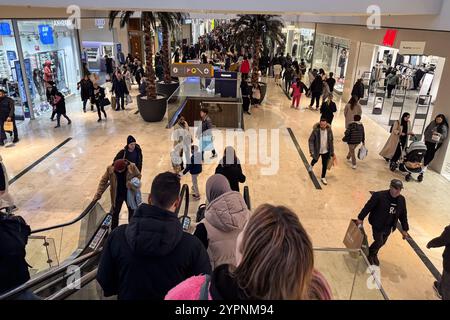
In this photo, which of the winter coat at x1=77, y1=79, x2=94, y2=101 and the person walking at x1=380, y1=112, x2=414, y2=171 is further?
the winter coat at x1=77, y1=79, x2=94, y2=101

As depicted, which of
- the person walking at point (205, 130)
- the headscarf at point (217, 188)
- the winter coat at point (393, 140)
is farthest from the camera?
the winter coat at point (393, 140)

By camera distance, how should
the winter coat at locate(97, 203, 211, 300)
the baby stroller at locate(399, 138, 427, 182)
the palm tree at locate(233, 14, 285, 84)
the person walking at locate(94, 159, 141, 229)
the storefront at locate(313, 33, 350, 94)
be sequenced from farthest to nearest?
the storefront at locate(313, 33, 350, 94) < the palm tree at locate(233, 14, 285, 84) < the baby stroller at locate(399, 138, 427, 182) < the person walking at locate(94, 159, 141, 229) < the winter coat at locate(97, 203, 211, 300)

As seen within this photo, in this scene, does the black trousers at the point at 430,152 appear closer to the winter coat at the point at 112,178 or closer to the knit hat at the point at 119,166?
the winter coat at the point at 112,178

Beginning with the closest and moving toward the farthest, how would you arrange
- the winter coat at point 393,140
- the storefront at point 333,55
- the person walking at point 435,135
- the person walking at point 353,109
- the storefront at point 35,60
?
the person walking at point 435,135 < the winter coat at point 393,140 < the person walking at point 353,109 < the storefront at point 35,60 < the storefront at point 333,55

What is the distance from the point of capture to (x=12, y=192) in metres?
8.02

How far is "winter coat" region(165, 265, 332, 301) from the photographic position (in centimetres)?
137

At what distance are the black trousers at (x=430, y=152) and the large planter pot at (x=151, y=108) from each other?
351 inches

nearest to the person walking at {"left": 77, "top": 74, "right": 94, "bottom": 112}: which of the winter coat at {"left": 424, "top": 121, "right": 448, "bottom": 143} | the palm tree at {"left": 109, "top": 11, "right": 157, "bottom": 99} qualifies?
the palm tree at {"left": 109, "top": 11, "right": 157, "bottom": 99}

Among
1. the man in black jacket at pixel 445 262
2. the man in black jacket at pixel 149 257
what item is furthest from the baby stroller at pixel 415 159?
the man in black jacket at pixel 149 257

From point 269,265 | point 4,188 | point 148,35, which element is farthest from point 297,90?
point 269,265

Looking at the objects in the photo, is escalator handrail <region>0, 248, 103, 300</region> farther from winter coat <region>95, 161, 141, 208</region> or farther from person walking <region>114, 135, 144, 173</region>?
person walking <region>114, 135, 144, 173</region>

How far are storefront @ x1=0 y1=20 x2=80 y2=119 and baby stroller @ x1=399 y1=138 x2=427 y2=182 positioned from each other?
12.7m

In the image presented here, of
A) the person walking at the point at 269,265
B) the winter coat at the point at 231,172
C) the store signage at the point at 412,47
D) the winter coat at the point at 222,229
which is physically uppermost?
the store signage at the point at 412,47

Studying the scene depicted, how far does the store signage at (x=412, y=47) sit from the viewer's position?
1040 centimetres
